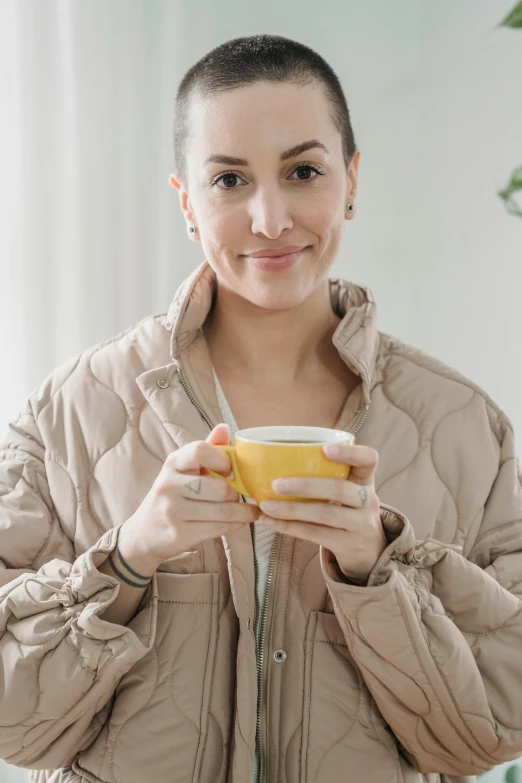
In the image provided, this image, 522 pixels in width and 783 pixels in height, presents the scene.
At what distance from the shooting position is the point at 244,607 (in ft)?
3.76

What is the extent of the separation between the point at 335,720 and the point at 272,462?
19.6 inches

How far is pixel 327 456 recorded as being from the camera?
0.86 m

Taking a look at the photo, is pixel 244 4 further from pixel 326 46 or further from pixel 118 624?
pixel 118 624

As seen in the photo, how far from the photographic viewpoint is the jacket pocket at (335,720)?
113 centimetres

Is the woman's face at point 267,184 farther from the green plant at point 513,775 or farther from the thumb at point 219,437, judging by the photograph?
the green plant at point 513,775

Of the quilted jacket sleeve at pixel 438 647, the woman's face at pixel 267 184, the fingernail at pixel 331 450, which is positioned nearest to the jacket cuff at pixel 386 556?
the quilted jacket sleeve at pixel 438 647

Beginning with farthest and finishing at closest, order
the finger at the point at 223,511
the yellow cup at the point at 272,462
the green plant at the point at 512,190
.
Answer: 1. the green plant at the point at 512,190
2. the finger at the point at 223,511
3. the yellow cup at the point at 272,462

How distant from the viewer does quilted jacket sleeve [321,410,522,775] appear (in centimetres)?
105

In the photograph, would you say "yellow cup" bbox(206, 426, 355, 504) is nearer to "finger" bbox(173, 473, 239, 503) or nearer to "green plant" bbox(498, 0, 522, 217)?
"finger" bbox(173, 473, 239, 503)

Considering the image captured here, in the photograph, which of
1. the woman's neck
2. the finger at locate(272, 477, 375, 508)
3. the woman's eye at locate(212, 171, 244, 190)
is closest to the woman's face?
the woman's eye at locate(212, 171, 244, 190)

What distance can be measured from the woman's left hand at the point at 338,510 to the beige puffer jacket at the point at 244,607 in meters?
0.08

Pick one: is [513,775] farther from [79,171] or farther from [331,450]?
[79,171]

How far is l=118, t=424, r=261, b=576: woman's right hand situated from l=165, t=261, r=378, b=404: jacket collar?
1.14 ft

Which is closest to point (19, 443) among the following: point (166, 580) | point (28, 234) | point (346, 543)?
point (166, 580)
